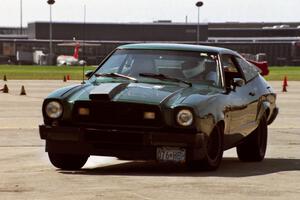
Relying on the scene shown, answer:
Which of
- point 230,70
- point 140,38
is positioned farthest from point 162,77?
point 140,38

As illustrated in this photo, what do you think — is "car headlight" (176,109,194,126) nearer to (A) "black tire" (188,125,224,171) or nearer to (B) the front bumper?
(B) the front bumper

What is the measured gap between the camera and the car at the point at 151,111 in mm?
8930

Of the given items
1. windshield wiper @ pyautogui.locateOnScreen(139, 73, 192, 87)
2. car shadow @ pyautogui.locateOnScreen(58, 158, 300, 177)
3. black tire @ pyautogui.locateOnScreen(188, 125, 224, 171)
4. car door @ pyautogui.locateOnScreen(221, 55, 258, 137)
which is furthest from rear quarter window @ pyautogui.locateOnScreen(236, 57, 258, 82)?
black tire @ pyautogui.locateOnScreen(188, 125, 224, 171)

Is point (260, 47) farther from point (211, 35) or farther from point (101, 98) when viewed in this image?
point (101, 98)

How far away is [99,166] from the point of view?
10320mm

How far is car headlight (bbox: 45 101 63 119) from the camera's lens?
9.26 m

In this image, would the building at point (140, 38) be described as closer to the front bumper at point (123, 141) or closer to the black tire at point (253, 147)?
the black tire at point (253, 147)

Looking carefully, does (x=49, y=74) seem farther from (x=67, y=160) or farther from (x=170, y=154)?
(x=170, y=154)

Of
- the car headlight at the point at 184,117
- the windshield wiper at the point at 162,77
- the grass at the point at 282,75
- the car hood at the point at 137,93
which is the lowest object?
the grass at the point at 282,75

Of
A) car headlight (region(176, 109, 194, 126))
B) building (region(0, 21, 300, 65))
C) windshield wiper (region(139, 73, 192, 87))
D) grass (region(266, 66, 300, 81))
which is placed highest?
windshield wiper (region(139, 73, 192, 87))

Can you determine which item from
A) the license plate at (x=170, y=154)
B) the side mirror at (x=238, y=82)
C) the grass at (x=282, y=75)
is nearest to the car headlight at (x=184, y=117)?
the license plate at (x=170, y=154)

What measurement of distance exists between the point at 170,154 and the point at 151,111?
49 cm

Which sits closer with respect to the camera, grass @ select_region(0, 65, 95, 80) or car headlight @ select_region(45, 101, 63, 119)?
car headlight @ select_region(45, 101, 63, 119)

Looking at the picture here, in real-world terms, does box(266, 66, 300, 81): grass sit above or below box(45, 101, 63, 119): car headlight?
below
